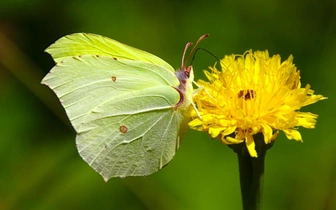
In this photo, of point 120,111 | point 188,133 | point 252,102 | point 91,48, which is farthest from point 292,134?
point 188,133

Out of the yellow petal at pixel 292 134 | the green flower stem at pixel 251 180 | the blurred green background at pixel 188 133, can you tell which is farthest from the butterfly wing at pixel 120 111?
the blurred green background at pixel 188 133

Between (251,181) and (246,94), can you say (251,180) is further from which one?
(246,94)

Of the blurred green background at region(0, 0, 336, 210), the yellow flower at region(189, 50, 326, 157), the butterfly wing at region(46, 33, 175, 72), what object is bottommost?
the blurred green background at region(0, 0, 336, 210)

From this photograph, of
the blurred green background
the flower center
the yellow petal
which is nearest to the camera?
the yellow petal

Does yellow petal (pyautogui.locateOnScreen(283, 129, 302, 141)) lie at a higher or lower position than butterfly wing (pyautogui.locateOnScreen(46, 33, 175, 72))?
lower

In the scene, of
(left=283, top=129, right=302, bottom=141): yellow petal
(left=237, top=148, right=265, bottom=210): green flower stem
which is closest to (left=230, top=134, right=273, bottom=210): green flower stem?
(left=237, top=148, right=265, bottom=210): green flower stem

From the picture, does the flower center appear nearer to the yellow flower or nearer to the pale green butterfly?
the yellow flower

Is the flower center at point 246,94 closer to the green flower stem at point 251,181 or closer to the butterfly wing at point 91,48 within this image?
the green flower stem at point 251,181
